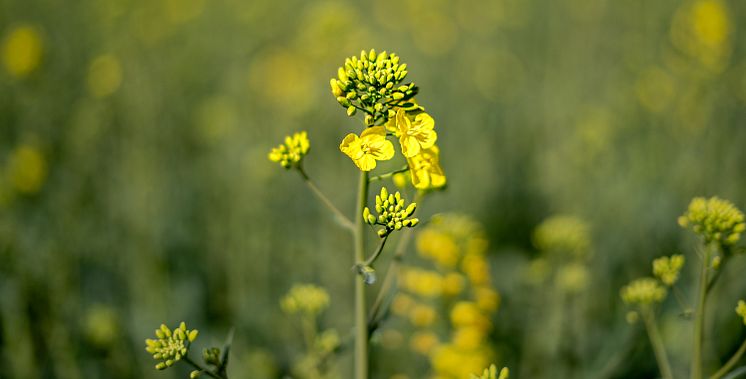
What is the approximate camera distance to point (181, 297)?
12.3ft

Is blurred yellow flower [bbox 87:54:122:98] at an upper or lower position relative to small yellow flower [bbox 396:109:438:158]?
upper

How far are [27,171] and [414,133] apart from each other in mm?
3812

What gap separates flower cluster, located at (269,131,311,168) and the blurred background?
179cm

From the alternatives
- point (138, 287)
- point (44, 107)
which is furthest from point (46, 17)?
point (138, 287)

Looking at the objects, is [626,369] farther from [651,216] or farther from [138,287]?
[138,287]

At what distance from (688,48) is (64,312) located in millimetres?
5011

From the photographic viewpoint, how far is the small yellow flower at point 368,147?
1.53 meters

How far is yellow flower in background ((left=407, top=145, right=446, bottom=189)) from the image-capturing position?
1641mm

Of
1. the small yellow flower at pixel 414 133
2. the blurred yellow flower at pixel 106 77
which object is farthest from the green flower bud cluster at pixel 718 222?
the blurred yellow flower at pixel 106 77

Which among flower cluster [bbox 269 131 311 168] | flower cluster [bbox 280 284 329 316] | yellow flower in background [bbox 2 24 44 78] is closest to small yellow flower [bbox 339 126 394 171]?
flower cluster [bbox 269 131 311 168]

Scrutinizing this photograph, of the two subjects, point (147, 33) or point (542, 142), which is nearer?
point (542, 142)

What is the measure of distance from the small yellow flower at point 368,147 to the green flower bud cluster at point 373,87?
0.12ft

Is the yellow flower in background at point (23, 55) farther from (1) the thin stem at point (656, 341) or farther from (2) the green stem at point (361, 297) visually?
(1) the thin stem at point (656, 341)

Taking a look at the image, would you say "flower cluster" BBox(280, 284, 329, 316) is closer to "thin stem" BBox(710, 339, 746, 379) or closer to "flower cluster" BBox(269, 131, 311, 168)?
"flower cluster" BBox(269, 131, 311, 168)
